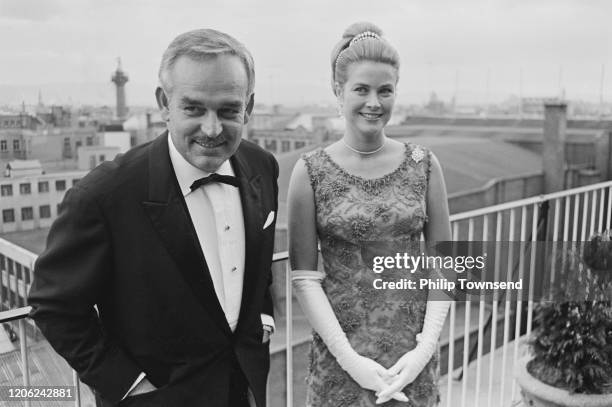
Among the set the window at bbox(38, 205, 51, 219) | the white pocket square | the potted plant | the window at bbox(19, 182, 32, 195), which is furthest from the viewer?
the window at bbox(19, 182, 32, 195)

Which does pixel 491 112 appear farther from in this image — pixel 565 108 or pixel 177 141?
pixel 177 141

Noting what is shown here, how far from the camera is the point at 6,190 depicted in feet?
32.6

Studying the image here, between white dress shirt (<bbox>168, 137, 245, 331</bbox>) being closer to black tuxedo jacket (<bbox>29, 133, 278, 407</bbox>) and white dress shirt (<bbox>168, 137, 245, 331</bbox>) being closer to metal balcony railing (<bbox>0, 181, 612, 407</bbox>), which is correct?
black tuxedo jacket (<bbox>29, 133, 278, 407</bbox>)

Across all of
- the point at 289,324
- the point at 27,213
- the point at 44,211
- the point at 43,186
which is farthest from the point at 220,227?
the point at 43,186

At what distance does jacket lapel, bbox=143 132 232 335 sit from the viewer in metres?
1.27

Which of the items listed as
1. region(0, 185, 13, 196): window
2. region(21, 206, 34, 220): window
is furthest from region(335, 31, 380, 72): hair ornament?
region(0, 185, 13, 196): window

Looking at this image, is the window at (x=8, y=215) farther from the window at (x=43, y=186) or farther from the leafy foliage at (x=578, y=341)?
the leafy foliage at (x=578, y=341)

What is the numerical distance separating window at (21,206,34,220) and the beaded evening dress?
29.5 feet

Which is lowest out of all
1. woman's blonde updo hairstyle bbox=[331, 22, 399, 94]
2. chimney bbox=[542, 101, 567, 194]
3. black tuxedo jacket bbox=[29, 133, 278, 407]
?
chimney bbox=[542, 101, 567, 194]

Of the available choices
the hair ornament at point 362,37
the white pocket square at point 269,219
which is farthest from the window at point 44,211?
the white pocket square at point 269,219

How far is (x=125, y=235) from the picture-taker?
1250 mm

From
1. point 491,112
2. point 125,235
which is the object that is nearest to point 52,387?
point 125,235

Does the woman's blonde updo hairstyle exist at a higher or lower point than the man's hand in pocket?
higher

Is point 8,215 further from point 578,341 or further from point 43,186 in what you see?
point 578,341
